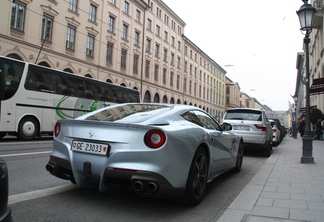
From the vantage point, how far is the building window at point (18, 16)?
20.8 m

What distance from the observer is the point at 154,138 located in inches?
131

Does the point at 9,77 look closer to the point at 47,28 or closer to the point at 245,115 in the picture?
the point at 245,115

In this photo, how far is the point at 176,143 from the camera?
3434 millimetres

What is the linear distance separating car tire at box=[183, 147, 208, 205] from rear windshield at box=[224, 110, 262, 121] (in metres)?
6.09

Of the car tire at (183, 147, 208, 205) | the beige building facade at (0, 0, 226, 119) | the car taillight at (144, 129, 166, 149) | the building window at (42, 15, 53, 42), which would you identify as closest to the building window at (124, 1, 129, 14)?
the beige building facade at (0, 0, 226, 119)

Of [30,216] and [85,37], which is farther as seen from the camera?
[85,37]

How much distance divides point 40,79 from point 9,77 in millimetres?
1582

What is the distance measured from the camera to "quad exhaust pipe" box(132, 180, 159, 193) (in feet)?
10.3

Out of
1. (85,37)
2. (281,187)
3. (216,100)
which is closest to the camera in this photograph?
(281,187)

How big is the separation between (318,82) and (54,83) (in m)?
13.2

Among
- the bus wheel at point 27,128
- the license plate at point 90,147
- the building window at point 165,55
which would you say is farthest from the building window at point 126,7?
the license plate at point 90,147

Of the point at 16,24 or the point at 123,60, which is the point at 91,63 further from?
the point at 16,24

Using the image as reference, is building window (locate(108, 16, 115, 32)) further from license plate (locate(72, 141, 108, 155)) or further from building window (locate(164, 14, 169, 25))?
license plate (locate(72, 141, 108, 155))

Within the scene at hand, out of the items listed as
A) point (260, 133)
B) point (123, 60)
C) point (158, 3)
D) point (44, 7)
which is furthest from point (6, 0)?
point (158, 3)
